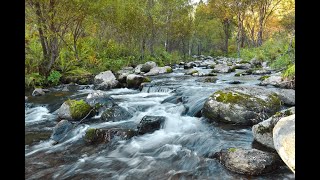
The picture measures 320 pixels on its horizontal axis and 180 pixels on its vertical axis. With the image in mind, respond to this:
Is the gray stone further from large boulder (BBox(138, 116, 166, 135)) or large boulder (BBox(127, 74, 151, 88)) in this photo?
large boulder (BBox(138, 116, 166, 135))

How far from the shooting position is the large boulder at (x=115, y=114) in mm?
8594

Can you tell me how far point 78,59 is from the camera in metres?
19.8

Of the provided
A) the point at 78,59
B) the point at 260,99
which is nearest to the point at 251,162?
the point at 260,99

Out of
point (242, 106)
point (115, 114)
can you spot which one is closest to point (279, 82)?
point (242, 106)

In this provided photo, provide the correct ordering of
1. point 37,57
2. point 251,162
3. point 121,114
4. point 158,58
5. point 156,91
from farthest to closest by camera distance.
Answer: point 158,58 → point 37,57 → point 156,91 → point 121,114 → point 251,162

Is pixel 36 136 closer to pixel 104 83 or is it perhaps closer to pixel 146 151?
pixel 146 151

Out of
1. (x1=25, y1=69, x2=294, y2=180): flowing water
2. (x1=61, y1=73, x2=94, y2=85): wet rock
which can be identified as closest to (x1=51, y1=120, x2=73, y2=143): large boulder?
(x1=25, y1=69, x2=294, y2=180): flowing water

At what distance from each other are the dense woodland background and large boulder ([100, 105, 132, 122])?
225 inches

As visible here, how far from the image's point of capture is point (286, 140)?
3768mm

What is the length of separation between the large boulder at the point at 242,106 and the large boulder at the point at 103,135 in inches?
104

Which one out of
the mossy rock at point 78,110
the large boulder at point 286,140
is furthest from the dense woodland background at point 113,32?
the mossy rock at point 78,110

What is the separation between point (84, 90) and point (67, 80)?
9.07 feet
